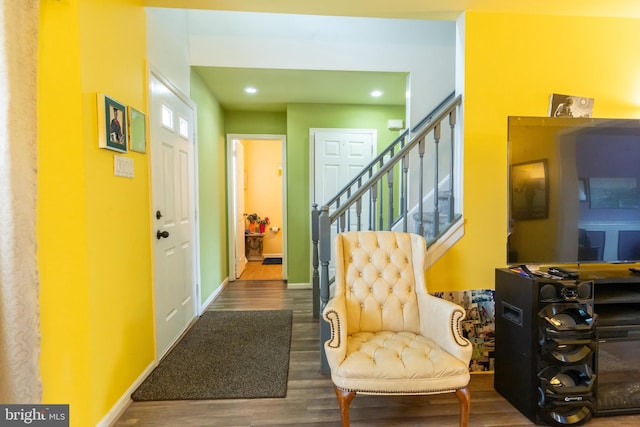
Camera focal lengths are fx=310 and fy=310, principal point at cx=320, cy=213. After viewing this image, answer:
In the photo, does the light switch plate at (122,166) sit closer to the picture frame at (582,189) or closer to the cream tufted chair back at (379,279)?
the cream tufted chair back at (379,279)

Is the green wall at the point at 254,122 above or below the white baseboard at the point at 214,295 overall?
above

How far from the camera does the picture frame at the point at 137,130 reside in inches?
75.6

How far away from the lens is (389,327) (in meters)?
1.88

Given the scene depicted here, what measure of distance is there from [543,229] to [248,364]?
220 cm

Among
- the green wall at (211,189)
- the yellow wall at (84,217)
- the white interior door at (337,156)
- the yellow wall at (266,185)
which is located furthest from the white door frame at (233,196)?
the yellow wall at (84,217)

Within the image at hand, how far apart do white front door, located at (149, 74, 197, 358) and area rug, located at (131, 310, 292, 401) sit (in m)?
0.19

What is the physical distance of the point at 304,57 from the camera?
10.1ft

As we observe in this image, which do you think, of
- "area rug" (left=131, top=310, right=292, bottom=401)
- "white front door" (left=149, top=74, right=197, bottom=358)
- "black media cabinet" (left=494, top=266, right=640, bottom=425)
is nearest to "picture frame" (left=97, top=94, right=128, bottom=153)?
"white front door" (left=149, top=74, right=197, bottom=358)

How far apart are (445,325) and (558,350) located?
0.66m

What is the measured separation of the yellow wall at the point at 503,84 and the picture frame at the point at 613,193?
49 centimetres

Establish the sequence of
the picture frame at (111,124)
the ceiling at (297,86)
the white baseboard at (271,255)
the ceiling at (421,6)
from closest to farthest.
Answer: the picture frame at (111,124) < the ceiling at (421,6) < the ceiling at (297,86) < the white baseboard at (271,255)

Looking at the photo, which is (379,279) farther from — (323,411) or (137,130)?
(137,130)

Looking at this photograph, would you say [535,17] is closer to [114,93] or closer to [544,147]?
[544,147]

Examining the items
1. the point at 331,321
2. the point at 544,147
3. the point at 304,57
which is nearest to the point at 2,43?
the point at 331,321
